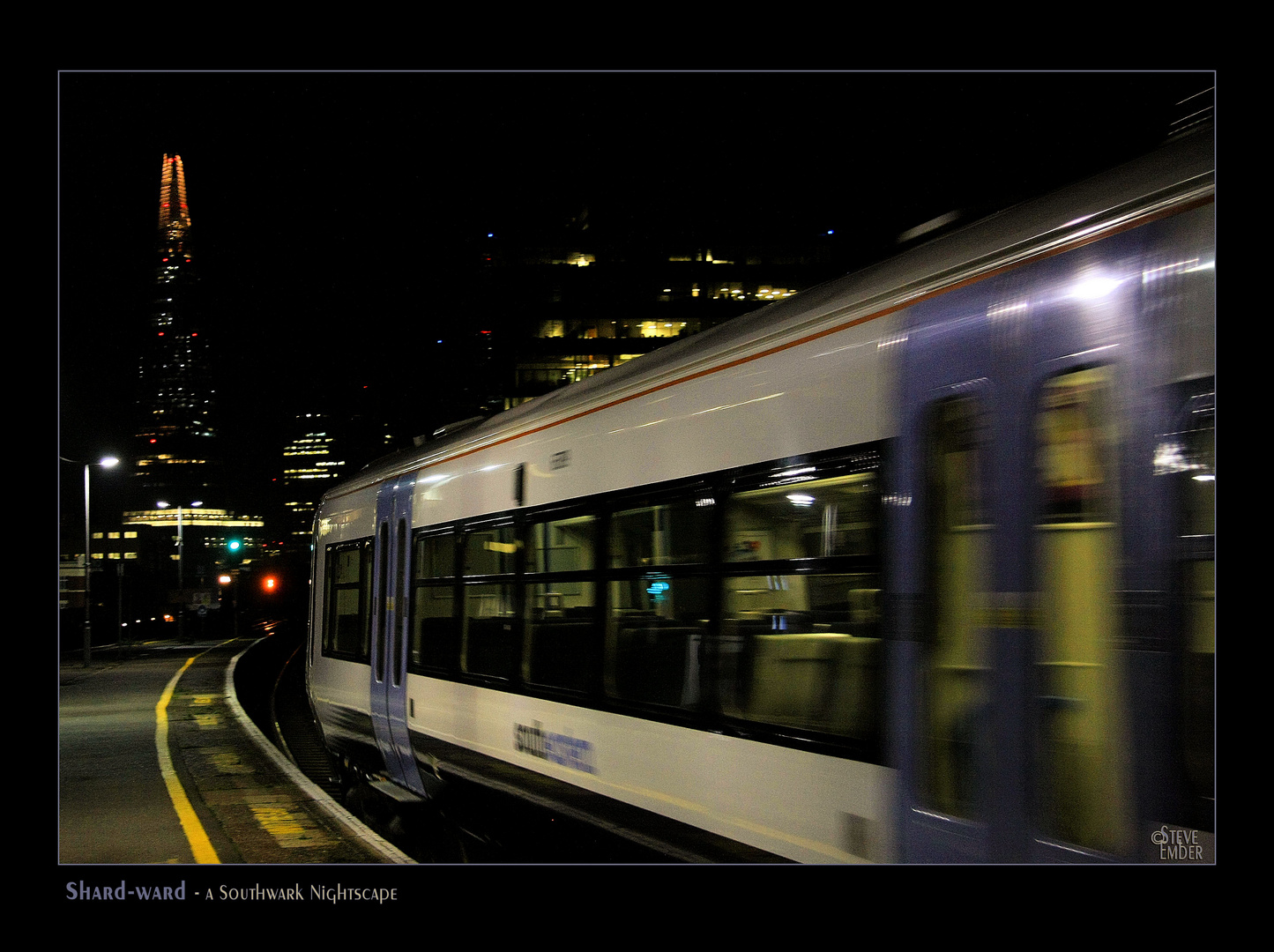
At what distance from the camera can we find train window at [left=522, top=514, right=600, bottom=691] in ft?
19.6

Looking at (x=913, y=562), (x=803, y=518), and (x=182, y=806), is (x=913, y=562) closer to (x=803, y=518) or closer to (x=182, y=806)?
(x=803, y=518)

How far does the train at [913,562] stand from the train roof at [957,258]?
0.04 feet

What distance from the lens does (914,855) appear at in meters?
3.74

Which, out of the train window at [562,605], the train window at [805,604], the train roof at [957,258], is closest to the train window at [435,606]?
the train window at [562,605]

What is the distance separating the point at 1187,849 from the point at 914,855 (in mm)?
983

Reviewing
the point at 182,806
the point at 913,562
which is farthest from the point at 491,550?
the point at 182,806

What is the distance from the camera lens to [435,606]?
8.18 m

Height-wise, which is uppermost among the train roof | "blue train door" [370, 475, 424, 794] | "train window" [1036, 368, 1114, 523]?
the train roof

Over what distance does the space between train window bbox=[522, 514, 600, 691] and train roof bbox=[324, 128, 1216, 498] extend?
0.74 m

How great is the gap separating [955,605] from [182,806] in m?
7.66

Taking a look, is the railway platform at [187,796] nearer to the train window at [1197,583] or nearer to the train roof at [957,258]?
the train roof at [957,258]

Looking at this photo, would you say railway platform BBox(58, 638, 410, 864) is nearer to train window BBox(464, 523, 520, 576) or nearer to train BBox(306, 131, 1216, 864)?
train window BBox(464, 523, 520, 576)

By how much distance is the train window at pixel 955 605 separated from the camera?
355 centimetres
